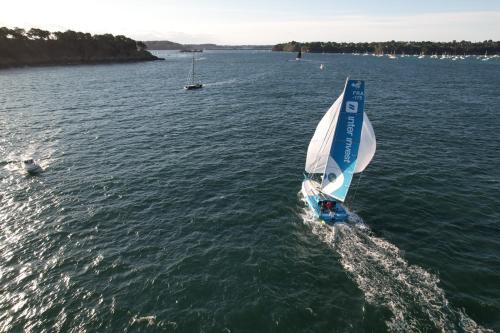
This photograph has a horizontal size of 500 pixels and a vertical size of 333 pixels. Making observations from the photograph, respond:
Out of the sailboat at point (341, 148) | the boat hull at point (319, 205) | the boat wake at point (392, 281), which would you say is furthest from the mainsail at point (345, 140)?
the boat wake at point (392, 281)

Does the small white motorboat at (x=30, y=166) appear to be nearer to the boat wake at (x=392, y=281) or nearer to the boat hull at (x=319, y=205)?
the boat hull at (x=319, y=205)

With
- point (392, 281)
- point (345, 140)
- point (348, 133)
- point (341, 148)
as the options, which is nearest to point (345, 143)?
point (345, 140)

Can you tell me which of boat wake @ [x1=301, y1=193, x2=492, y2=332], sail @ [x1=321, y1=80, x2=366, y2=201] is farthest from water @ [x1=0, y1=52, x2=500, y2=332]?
sail @ [x1=321, y1=80, x2=366, y2=201]

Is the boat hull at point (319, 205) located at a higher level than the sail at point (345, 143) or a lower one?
lower

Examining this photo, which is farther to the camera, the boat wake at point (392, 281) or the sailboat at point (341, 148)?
the sailboat at point (341, 148)

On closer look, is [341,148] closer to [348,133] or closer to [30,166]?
[348,133]

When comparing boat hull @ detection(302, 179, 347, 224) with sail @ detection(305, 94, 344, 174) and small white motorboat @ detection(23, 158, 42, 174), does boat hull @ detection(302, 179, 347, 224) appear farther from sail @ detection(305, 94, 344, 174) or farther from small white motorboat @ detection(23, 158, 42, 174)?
small white motorboat @ detection(23, 158, 42, 174)
